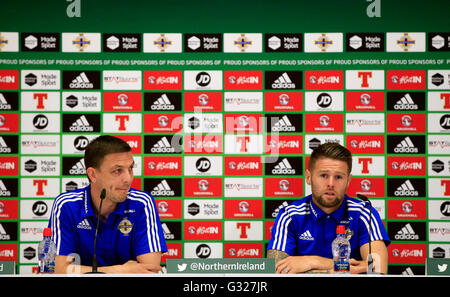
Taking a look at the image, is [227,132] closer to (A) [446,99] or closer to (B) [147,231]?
(B) [147,231]

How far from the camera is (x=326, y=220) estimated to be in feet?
7.91

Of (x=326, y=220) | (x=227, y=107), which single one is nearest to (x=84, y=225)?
(x=326, y=220)

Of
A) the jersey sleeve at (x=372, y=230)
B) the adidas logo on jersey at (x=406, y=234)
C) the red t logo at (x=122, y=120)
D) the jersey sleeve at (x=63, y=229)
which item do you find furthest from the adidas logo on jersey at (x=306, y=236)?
the red t logo at (x=122, y=120)

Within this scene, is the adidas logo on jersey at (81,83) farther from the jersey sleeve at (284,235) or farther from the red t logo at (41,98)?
the jersey sleeve at (284,235)

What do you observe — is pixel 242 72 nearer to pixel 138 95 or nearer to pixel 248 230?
pixel 138 95

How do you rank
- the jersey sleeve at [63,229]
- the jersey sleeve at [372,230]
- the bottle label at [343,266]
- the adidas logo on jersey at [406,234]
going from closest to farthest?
the bottle label at [343,266] → the jersey sleeve at [63,229] → the jersey sleeve at [372,230] → the adidas logo on jersey at [406,234]

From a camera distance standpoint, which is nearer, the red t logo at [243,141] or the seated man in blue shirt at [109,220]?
the seated man in blue shirt at [109,220]

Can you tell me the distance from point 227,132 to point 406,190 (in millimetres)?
1423

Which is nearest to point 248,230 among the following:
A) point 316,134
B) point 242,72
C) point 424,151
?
point 316,134

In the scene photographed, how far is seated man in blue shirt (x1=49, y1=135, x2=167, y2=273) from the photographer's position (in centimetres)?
228

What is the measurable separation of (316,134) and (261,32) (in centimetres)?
Answer: 89

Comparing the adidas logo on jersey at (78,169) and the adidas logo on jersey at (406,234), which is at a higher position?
the adidas logo on jersey at (78,169)

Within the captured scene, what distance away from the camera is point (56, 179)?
3232mm

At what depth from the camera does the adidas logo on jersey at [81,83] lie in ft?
10.7
